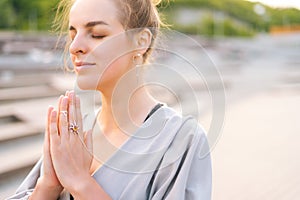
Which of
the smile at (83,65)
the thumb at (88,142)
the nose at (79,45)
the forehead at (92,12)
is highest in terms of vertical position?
the forehead at (92,12)

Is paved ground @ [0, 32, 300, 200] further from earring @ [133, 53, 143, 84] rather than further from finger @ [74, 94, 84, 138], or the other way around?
finger @ [74, 94, 84, 138]

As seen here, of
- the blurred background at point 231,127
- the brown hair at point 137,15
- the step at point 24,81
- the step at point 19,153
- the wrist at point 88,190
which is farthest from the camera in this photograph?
the step at point 24,81

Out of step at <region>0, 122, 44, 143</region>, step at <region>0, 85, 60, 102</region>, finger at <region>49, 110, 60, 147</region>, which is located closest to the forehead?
finger at <region>49, 110, 60, 147</region>

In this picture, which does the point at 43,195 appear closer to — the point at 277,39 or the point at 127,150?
the point at 127,150

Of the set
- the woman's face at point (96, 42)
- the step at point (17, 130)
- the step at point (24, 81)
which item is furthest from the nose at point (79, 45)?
the step at point (24, 81)

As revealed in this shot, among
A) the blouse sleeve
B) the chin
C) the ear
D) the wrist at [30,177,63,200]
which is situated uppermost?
the ear

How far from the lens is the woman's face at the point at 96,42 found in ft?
3.76

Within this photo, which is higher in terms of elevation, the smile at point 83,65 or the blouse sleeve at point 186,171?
the smile at point 83,65

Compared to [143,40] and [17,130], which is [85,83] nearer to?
[143,40]

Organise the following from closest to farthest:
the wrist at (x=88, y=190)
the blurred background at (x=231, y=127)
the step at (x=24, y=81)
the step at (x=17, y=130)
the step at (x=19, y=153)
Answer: the wrist at (x=88, y=190), the blurred background at (x=231, y=127), the step at (x=19, y=153), the step at (x=17, y=130), the step at (x=24, y=81)

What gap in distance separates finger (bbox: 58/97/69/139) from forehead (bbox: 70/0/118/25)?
0.20 meters

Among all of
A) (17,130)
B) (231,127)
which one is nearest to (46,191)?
(17,130)

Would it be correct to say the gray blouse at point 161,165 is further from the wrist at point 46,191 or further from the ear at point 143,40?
the ear at point 143,40

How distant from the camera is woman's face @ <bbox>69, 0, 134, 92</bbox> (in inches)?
45.1
